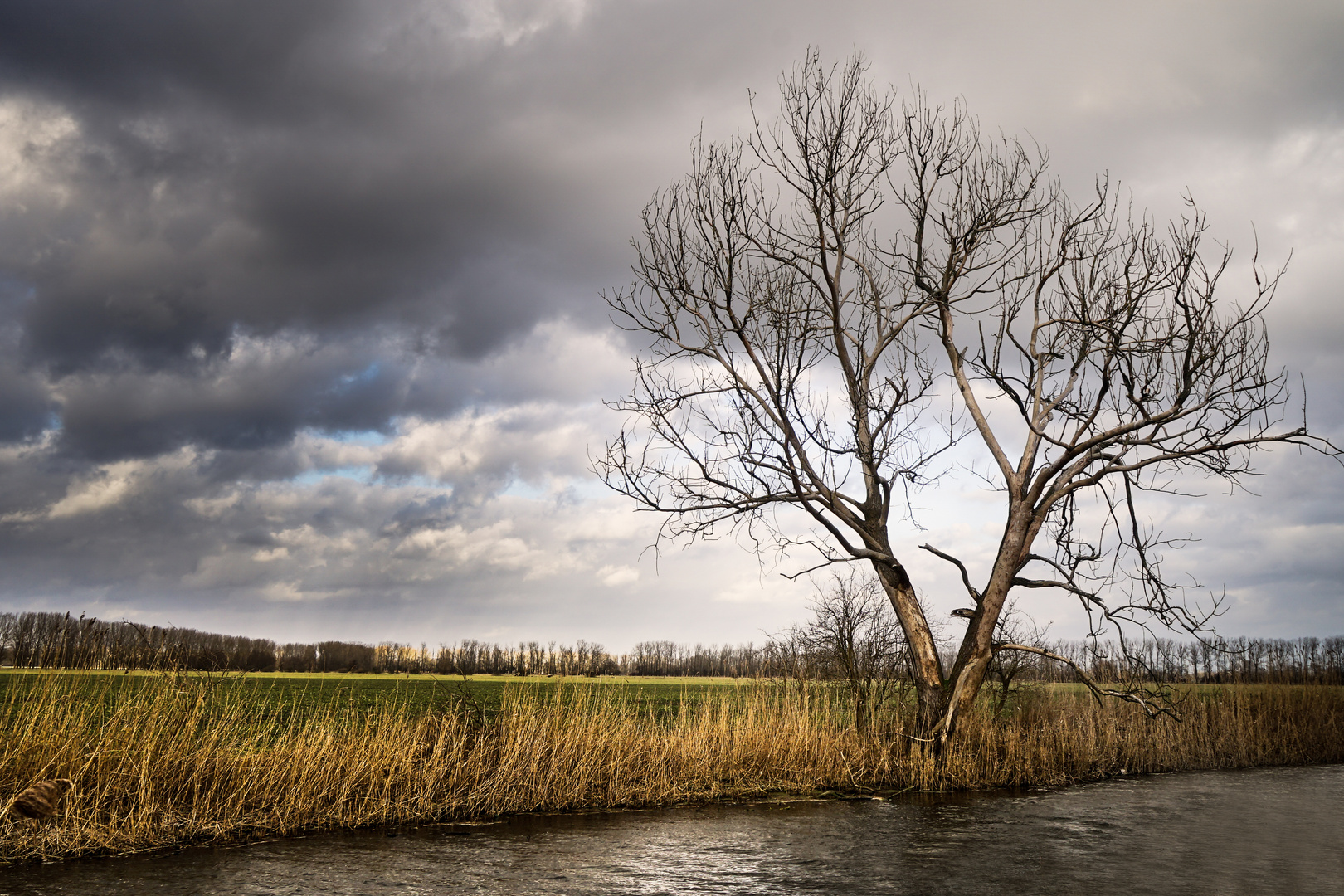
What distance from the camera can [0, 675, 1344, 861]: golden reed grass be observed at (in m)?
9.95

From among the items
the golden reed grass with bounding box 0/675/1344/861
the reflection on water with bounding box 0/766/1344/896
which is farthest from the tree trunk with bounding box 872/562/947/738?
the reflection on water with bounding box 0/766/1344/896

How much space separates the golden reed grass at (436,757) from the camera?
9.95 meters

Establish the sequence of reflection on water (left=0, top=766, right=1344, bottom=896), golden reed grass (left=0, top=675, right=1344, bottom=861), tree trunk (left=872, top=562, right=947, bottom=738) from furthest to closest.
Result: tree trunk (left=872, top=562, right=947, bottom=738) < golden reed grass (left=0, top=675, right=1344, bottom=861) < reflection on water (left=0, top=766, right=1344, bottom=896)

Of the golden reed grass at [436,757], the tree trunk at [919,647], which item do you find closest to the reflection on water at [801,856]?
the golden reed grass at [436,757]

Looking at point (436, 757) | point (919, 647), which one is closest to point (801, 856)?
point (436, 757)

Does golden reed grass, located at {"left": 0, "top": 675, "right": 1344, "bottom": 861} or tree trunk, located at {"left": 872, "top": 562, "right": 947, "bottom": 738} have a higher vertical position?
tree trunk, located at {"left": 872, "top": 562, "right": 947, "bottom": 738}

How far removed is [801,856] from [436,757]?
17.3 ft

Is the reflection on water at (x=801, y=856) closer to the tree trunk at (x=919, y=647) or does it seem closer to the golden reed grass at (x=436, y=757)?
the golden reed grass at (x=436, y=757)

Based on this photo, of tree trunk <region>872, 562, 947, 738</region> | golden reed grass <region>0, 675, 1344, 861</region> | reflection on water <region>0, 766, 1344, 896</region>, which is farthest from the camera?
tree trunk <region>872, 562, 947, 738</region>

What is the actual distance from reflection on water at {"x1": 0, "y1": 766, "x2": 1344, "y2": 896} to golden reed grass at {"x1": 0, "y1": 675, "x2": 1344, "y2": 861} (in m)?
0.51

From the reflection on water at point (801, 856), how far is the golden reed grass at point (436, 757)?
1.68ft

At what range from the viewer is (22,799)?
9375 mm

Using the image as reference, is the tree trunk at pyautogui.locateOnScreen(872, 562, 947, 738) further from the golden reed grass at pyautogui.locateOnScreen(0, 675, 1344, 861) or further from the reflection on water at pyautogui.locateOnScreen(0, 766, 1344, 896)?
the reflection on water at pyautogui.locateOnScreen(0, 766, 1344, 896)

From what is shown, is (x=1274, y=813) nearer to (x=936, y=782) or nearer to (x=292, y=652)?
(x=936, y=782)
